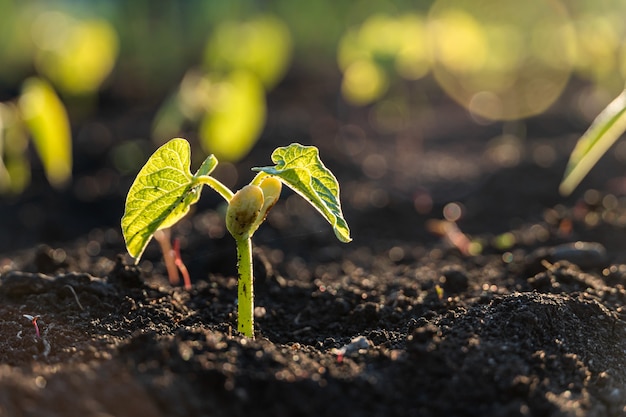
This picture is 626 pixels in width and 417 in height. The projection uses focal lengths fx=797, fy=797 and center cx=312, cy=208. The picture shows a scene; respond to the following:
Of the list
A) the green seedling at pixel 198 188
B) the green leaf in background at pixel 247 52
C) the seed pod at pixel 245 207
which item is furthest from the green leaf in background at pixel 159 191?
the green leaf in background at pixel 247 52

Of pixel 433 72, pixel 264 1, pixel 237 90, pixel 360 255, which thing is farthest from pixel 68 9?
pixel 360 255

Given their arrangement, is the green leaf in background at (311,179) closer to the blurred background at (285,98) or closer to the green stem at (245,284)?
the green stem at (245,284)

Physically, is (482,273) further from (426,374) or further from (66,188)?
(66,188)

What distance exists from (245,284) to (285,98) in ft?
27.5

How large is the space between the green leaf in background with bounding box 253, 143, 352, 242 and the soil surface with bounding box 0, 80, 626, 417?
14.3 inches

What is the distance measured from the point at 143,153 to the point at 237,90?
1.87 m

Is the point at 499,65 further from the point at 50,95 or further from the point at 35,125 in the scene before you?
the point at 35,125

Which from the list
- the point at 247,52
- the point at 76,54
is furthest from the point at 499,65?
the point at 76,54

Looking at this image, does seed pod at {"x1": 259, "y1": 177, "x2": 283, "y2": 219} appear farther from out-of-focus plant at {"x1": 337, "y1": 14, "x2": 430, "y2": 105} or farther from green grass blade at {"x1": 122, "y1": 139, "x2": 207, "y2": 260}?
out-of-focus plant at {"x1": 337, "y1": 14, "x2": 430, "y2": 105}

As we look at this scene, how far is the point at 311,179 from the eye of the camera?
79.0 inches

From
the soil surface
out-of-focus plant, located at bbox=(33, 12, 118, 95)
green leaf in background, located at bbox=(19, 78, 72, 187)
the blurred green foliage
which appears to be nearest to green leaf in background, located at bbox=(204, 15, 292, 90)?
the blurred green foliage

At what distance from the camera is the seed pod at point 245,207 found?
2.00 m

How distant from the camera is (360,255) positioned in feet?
13.5

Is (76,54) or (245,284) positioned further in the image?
(76,54)
